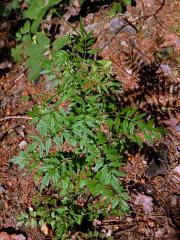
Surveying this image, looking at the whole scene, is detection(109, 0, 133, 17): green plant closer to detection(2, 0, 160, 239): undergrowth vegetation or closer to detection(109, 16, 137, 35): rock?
detection(109, 16, 137, 35): rock

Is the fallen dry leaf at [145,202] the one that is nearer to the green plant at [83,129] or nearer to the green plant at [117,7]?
the green plant at [83,129]

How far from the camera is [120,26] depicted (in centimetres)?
399

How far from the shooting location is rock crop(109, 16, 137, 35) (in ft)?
12.9

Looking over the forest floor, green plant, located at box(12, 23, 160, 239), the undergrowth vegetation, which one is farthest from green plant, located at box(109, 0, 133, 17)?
green plant, located at box(12, 23, 160, 239)

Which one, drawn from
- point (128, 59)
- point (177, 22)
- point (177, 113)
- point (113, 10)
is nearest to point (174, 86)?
point (177, 113)

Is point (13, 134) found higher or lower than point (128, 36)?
lower

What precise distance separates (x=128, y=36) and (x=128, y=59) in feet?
1.21

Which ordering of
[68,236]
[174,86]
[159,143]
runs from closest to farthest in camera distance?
[68,236] < [159,143] < [174,86]

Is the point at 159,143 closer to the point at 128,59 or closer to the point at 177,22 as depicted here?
the point at 128,59

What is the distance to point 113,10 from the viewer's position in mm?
4039

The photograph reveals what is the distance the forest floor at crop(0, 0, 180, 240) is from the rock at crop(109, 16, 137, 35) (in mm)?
11

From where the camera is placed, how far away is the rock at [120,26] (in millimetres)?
3934

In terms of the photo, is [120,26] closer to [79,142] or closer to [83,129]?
[79,142]

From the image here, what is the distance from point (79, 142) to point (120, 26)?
1.91 meters
